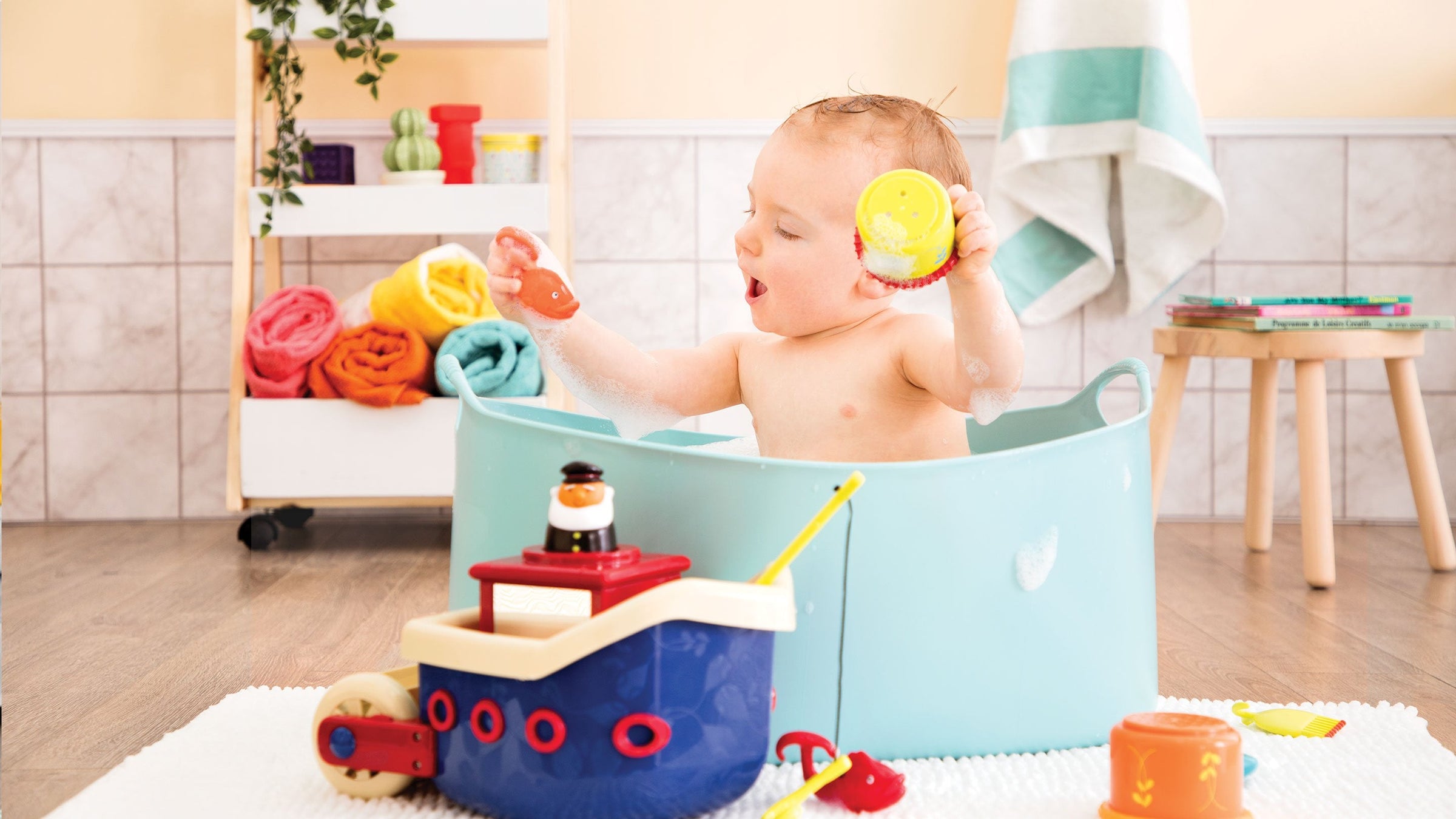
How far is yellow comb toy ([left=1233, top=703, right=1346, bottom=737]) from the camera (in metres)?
0.95

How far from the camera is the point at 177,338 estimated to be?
7.27 ft

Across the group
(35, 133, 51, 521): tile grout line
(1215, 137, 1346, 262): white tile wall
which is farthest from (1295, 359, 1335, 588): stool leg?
(35, 133, 51, 521): tile grout line

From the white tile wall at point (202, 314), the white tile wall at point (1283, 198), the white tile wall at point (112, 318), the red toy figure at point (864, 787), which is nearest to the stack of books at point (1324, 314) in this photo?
the white tile wall at point (1283, 198)

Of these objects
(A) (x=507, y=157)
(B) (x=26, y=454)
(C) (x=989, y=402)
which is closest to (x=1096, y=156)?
(A) (x=507, y=157)

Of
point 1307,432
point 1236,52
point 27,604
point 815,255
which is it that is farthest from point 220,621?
point 1236,52

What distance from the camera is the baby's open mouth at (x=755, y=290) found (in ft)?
3.50

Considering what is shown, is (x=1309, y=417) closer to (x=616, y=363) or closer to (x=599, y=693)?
(x=616, y=363)

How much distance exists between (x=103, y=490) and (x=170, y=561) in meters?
0.52

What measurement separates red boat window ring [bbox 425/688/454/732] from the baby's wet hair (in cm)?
52

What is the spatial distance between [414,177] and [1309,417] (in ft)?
4.34

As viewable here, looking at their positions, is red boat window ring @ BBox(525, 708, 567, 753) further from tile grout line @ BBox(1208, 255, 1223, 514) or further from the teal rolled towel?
tile grout line @ BBox(1208, 255, 1223, 514)

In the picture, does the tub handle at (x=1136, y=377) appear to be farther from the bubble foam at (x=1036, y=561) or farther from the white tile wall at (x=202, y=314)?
the white tile wall at (x=202, y=314)

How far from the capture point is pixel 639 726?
2.34 ft

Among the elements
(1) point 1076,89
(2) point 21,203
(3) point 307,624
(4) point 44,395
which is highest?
(1) point 1076,89
